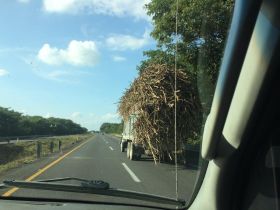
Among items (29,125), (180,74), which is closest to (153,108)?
(180,74)

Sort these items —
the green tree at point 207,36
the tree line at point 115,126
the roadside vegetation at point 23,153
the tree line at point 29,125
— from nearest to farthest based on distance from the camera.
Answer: the green tree at point 207,36 < the roadside vegetation at point 23,153 < the tree line at point 115,126 < the tree line at point 29,125

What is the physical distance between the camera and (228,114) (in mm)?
2736

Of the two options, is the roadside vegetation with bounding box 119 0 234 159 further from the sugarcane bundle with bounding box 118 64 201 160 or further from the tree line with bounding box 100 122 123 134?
the tree line with bounding box 100 122 123 134

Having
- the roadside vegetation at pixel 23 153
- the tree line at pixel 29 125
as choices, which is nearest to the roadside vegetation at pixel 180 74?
the roadside vegetation at pixel 23 153

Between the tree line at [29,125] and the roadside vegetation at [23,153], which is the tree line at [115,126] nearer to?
the roadside vegetation at [23,153]

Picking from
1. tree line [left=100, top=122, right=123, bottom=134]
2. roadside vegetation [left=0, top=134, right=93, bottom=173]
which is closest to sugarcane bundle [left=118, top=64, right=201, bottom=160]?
tree line [left=100, top=122, right=123, bottom=134]

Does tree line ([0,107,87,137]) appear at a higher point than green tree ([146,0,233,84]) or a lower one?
higher

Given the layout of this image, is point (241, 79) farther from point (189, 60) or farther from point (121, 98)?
point (121, 98)

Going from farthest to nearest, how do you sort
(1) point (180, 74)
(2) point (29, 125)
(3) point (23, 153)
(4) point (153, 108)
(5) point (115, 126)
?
(2) point (29, 125) → (5) point (115, 126) → (3) point (23, 153) → (4) point (153, 108) → (1) point (180, 74)

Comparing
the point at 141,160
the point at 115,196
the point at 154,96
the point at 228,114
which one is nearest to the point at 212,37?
the point at 228,114

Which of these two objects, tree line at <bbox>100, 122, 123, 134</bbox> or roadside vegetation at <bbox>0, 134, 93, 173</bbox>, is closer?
roadside vegetation at <bbox>0, 134, 93, 173</bbox>

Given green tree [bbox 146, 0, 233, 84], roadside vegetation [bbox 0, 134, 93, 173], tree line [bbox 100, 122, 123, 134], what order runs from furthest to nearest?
tree line [bbox 100, 122, 123, 134], roadside vegetation [bbox 0, 134, 93, 173], green tree [bbox 146, 0, 233, 84]

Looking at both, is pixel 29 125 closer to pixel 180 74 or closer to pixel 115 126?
pixel 115 126

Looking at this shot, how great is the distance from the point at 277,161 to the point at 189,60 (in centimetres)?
145
